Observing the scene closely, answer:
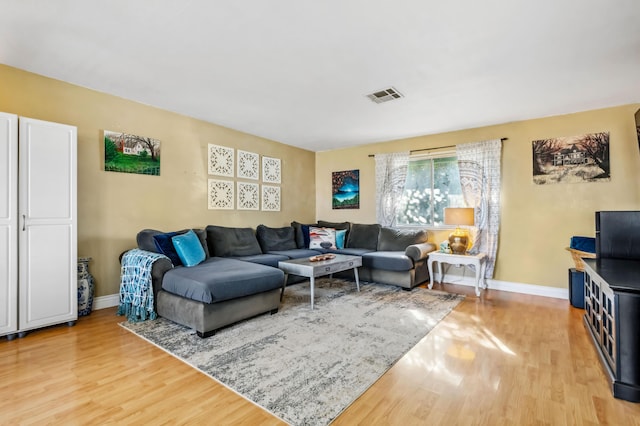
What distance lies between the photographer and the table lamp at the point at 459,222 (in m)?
4.28

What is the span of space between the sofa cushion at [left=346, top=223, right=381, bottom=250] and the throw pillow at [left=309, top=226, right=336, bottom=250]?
1.23 ft

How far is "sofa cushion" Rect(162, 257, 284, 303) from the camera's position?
265 centimetres

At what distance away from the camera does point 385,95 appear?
11.4 ft

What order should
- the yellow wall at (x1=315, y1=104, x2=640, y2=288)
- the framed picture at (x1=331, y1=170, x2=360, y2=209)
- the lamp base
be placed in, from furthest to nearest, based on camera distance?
1. the framed picture at (x1=331, y1=170, x2=360, y2=209)
2. the lamp base
3. the yellow wall at (x1=315, y1=104, x2=640, y2=288)

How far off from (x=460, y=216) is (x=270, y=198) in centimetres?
312

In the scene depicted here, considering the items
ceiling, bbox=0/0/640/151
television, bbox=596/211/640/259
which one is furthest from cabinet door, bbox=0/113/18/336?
television, bbox=596/211/640/259

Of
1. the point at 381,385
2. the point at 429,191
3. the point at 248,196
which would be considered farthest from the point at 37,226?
the point at 429,191

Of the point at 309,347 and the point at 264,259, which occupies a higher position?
the point at 264,259

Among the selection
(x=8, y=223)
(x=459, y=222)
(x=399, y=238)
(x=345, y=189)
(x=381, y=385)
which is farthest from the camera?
(x=345, y=189)

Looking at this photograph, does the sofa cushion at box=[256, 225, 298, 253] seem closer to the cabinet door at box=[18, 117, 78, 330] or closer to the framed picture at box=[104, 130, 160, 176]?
the framed picture at box=[104, 130, 160, 176]

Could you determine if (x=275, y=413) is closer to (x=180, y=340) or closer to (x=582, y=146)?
(x=180, y=340)

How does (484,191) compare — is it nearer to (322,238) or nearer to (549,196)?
(549,196)

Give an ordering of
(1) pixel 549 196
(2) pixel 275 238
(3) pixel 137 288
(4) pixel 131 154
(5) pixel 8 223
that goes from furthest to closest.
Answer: (2) pixel 275 238
(1) pixel 549 196
(4) pixel 131 154
(3) pixel 137 288
(5) pixel 8 223

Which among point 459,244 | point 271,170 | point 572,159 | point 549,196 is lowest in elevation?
point 459,244
